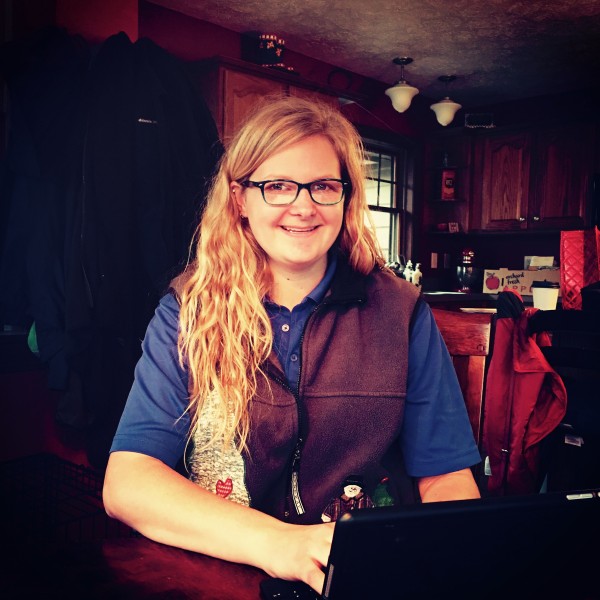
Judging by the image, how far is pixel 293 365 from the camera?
1.20 meters

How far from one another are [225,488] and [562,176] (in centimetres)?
520

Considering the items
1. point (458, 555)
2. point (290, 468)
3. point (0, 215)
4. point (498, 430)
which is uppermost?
point (0, 215)

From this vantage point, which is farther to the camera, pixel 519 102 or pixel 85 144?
pixel 519 102

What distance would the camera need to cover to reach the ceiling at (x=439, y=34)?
12.7ft

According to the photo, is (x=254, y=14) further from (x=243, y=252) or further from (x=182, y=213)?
(x=243, y=252)

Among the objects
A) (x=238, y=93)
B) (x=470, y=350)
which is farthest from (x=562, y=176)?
(x=470, y=350)

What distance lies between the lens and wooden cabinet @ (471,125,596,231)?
17.6 feet

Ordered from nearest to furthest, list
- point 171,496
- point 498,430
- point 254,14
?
point 171,496 → point 498,430 → point 254,14

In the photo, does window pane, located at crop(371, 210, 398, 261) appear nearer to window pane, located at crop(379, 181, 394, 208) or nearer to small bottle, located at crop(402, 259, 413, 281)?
window pane, located at crop(379, 181, 394, 208)

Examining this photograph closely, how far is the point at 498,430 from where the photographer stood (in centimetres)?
194

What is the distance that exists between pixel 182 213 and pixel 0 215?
2.16ft

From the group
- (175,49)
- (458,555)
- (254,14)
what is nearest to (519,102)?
(254,14)

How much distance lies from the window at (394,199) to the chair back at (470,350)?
4.63m

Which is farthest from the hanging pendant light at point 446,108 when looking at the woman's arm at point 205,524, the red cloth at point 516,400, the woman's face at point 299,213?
the woman's arm at point 205,524
